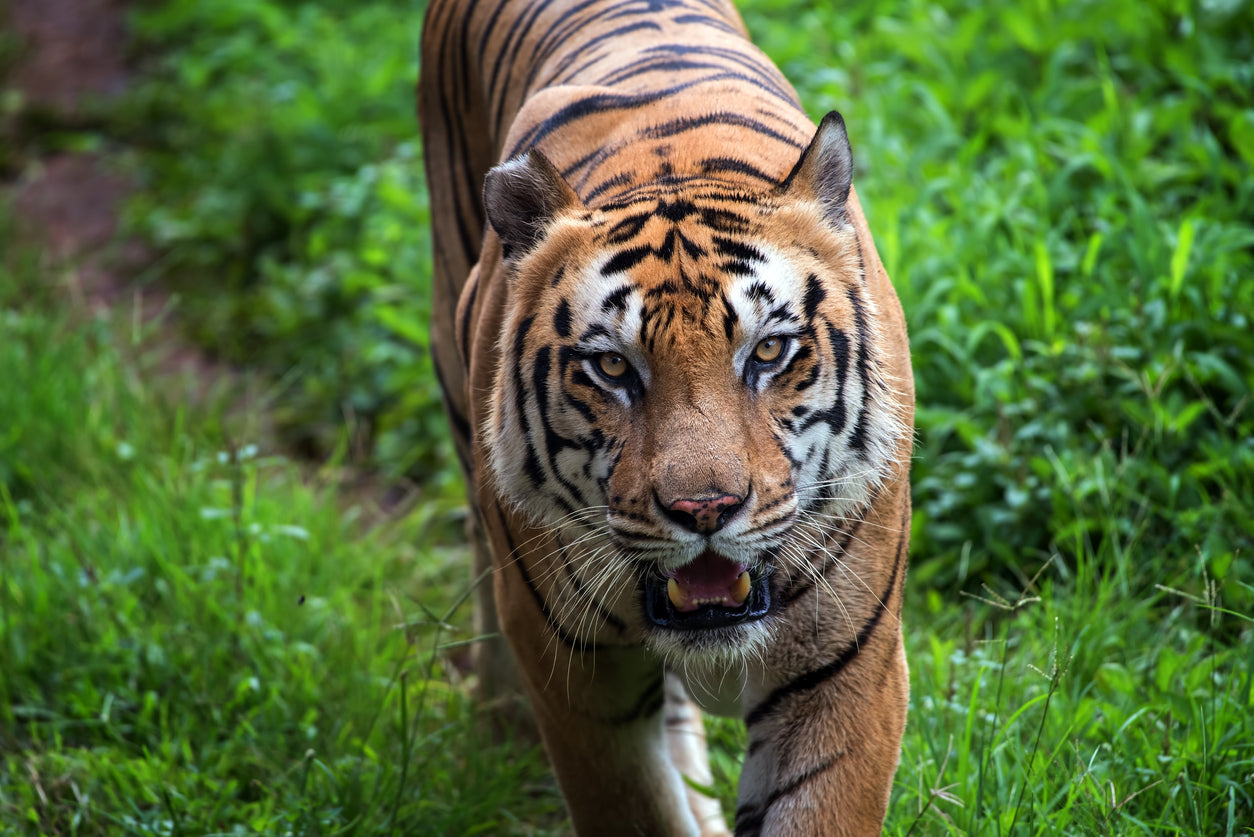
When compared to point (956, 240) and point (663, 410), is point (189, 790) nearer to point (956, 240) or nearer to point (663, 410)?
point (663, 410)

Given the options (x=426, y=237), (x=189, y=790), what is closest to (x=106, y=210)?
(x=426, y=237)

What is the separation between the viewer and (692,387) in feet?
6.25

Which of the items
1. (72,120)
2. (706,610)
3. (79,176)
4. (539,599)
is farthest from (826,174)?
(72,120)

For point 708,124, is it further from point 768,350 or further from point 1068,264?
point 1068,264

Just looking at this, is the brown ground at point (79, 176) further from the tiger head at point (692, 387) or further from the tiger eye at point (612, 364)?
the tiger eye at point (612, 364)

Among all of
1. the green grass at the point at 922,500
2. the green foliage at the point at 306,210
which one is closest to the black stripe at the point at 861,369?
the green grass at the point at 922,500

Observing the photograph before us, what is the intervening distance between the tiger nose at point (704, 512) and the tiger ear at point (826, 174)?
1.87 feet

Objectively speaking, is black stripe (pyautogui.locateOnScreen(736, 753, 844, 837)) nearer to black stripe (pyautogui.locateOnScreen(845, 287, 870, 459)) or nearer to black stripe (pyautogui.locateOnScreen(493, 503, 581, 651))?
black stripe (pyautogui.locateOnScreen(493, 503, 581, 651))

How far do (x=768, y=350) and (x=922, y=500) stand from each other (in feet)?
5.73

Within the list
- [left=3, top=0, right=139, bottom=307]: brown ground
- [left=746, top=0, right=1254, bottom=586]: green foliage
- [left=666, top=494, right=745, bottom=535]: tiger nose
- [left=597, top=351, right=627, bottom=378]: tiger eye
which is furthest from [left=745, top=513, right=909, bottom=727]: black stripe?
[left=3, top=0, right=139, bottom=307]: brown ground

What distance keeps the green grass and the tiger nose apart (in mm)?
696

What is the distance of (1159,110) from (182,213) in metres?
4.51

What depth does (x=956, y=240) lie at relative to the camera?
3.92 meters

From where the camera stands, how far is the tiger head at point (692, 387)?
1.90 meters
